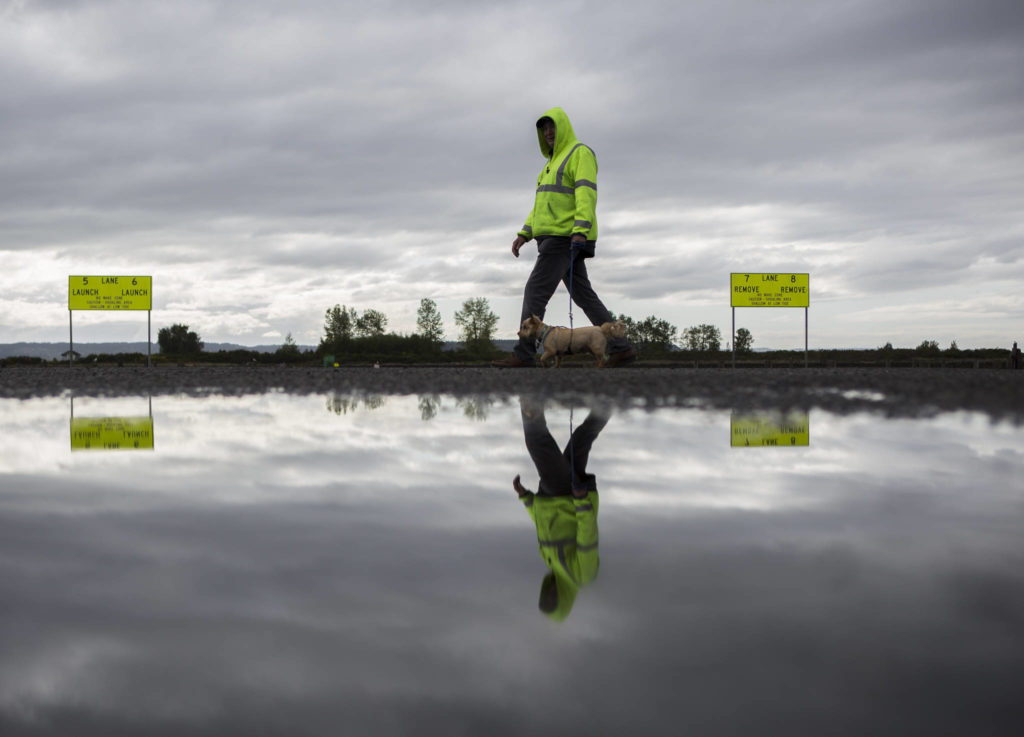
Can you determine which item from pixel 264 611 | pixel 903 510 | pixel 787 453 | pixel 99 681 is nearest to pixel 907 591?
pixel 903 510

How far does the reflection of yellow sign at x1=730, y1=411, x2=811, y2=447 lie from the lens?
114 inches

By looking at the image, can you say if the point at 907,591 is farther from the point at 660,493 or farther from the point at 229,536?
the point at 229,536

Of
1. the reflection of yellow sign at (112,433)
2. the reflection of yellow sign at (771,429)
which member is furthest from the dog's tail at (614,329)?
the reflection of yellow sign at (112,433)

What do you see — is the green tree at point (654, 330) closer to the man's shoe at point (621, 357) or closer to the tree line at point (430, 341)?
the tree line at point (430, 341)

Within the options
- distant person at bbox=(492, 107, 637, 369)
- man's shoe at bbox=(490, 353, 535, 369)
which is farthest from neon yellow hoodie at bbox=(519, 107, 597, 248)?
man's shoe at bbox=(490, 353, 535, 369)

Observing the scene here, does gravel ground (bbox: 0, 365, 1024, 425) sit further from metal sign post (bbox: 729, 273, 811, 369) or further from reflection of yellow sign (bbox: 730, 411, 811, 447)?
metal sign post (bbox: 729, 273, 811, 369)

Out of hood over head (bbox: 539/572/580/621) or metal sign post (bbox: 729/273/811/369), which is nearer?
hood over head (bbox: 539/572/580/621)

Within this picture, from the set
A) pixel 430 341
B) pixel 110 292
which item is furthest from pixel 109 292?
pixel 430 341

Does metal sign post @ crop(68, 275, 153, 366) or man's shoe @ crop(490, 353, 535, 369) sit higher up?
metal sign post @ crop(68, 275, 153, 366)

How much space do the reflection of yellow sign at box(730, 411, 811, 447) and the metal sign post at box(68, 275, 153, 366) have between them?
38.1m

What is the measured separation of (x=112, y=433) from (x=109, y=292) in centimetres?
3834

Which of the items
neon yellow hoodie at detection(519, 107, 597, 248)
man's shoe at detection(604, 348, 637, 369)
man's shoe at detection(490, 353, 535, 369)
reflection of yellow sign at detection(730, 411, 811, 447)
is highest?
neon yellow hoodie at detection(519, 107, 597, 248)

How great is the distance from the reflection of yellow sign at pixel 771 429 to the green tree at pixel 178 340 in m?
65.5

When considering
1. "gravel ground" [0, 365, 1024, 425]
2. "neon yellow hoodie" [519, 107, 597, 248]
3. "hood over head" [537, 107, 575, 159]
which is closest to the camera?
"gravel ground" [0, 365, 1024, 425]
